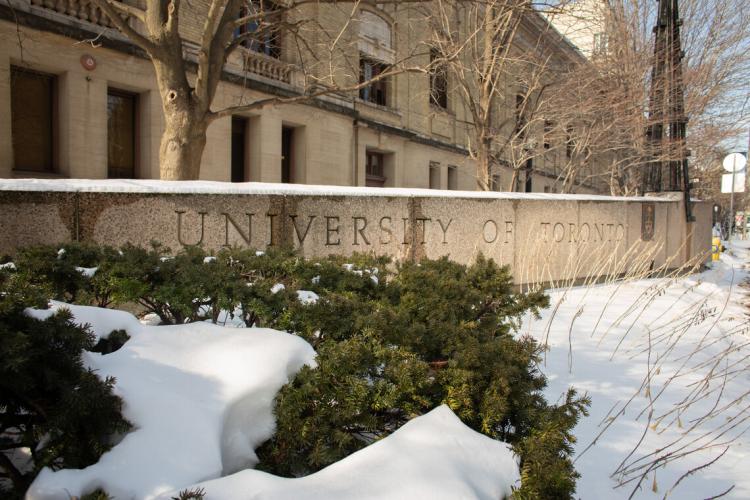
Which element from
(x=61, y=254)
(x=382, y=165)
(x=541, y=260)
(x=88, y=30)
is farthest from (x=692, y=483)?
(x=382, y=165)

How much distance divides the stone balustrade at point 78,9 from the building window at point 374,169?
10.4 metres

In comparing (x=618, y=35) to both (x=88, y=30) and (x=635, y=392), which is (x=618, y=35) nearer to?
(x=635, y=392)

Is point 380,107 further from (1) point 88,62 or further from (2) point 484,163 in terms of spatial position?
(1) point 88,62

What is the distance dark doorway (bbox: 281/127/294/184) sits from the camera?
649 inches

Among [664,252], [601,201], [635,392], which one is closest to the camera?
[635,392]

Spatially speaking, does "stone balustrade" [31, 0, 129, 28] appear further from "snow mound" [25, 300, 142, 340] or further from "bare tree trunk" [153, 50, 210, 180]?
"snow mound" [25, 300, 142, 340]

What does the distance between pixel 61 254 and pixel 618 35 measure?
13.5 metres

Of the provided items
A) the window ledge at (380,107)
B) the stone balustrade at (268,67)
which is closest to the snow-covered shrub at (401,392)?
the stone balustrade at (268,67)

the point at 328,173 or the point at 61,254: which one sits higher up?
the point at 328,173

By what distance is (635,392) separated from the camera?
13.1 feet

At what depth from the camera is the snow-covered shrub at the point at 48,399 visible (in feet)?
4.56

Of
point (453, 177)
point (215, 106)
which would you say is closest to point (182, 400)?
point (215, 106)

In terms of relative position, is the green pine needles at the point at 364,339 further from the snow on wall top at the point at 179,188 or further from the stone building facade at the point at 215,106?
the stone building facade at the point at 215,106

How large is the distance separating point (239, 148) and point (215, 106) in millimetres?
2176
